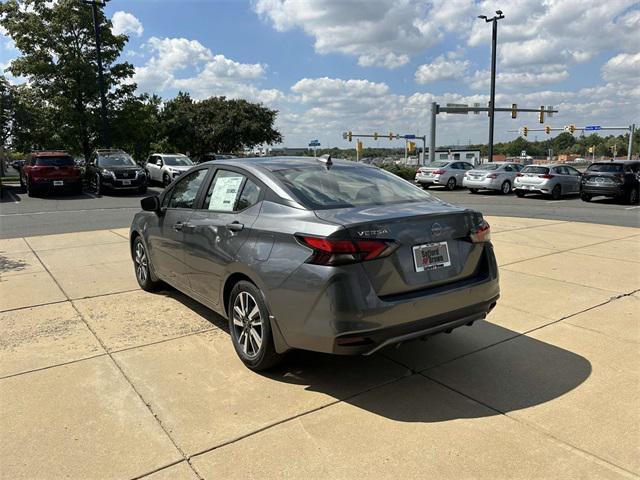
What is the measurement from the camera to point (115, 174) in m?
20.4

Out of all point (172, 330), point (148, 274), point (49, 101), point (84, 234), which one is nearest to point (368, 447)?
point (172, 330)

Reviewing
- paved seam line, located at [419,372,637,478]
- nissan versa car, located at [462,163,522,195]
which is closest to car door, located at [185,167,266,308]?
paved seam line, located at [419,372,637,478]

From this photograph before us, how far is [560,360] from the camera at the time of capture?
4.04 m

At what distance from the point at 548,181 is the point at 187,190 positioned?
19855mm

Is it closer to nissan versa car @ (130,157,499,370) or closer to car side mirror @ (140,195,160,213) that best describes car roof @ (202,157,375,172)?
nissan versa car @ (130,157,499,370)

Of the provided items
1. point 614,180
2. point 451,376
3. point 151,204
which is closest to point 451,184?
point 614,180

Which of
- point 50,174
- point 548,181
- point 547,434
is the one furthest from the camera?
point 548,181

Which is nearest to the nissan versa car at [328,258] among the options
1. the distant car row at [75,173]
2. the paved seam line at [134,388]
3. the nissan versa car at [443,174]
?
the paved seam line at [134,388]

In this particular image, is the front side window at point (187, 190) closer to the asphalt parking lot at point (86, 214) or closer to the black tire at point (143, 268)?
the black tire at point (143, 268)

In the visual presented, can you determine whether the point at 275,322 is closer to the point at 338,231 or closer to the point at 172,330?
the point at 338,231

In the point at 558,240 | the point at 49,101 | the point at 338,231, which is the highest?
the point at 49,101

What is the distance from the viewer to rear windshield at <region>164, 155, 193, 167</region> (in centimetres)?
2488

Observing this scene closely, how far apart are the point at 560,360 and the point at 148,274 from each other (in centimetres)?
429

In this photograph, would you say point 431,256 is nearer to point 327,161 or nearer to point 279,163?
point 327,161
